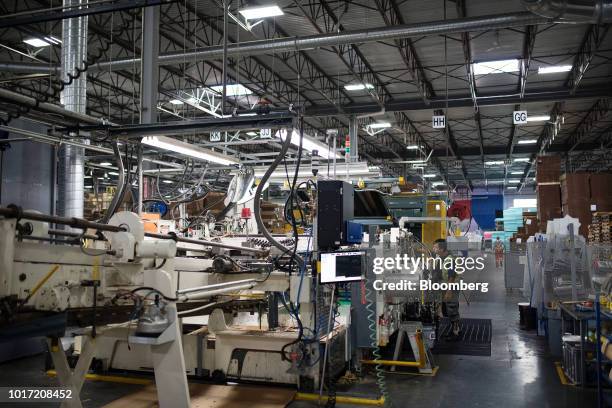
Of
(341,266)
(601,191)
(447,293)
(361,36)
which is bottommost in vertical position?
(447,293)

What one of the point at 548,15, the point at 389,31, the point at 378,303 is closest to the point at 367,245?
the point at 378,303

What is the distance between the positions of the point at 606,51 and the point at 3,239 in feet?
37.3

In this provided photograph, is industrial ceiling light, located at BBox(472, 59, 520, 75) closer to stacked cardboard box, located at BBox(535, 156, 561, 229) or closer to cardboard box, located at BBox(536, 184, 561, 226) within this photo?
stacked cardboard box, located at BBox(535, 156, 561, 229)

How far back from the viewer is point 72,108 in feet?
20.4

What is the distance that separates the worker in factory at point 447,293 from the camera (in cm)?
794

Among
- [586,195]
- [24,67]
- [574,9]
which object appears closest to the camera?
[574,9]

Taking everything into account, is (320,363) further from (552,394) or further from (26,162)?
(26,162)

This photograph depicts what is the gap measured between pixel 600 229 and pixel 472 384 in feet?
22.9

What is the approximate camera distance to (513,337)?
8.37 m

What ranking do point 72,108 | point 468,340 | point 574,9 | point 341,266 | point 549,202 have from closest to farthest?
point 341,266 → point 574,9 → point 72,108 → point 468,340 → point 549,202

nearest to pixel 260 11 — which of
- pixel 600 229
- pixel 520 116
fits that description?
pixel 520 116

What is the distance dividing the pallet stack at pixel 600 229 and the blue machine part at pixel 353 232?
7.68 m

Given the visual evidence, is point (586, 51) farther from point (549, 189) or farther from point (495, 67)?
point (549, 189)

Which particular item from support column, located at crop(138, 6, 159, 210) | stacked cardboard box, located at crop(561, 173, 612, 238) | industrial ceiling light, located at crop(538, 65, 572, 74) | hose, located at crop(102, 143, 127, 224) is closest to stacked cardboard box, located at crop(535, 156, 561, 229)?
stacked cardboard box, located at crop(561, 173, 612, 238)
